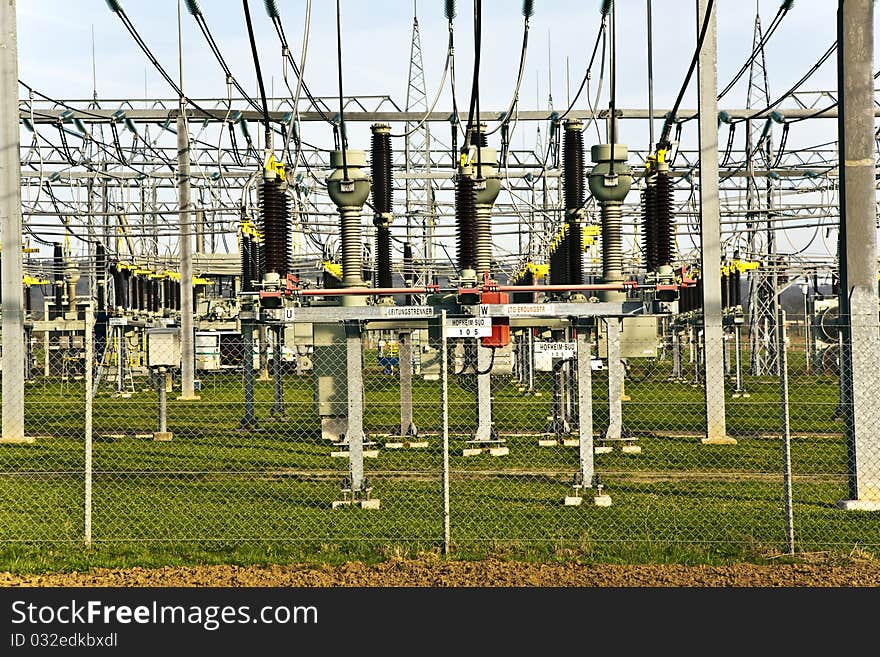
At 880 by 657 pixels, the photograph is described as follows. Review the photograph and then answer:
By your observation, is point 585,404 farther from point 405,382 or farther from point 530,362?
point 530,362

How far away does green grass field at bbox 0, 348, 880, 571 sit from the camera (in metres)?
7.47

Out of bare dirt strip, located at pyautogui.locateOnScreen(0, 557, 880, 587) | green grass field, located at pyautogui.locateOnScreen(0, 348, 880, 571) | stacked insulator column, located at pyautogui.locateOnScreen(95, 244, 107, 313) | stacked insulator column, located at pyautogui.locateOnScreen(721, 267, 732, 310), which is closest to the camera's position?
bare dirt strip, located at pyautogui.locateOnScreen(0, 557, 880, 587)

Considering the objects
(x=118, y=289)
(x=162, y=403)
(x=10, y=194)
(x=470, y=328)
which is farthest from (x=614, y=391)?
(x=118, y=289)

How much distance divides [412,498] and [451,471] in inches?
76.4

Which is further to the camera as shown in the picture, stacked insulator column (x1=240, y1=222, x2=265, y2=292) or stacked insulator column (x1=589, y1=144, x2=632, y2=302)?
stacked insulator column (x1=240, y1=222, x2=265, y2=292)

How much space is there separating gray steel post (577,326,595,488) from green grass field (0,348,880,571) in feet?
0.92

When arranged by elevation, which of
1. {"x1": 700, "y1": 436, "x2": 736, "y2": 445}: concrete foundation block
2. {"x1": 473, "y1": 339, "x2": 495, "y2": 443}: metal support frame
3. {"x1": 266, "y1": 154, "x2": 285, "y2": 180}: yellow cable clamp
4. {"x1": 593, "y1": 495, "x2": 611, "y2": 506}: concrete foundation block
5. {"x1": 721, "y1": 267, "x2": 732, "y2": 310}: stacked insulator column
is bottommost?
{"x1": 700, "y1": 436, "x2": 736, "y2": 445}: concrete foundation block

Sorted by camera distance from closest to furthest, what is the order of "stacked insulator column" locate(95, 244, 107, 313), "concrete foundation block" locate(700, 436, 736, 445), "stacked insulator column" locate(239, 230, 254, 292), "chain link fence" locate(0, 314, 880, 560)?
"chain link fence" locate(0, 314, 880, 560) < "concrete foundation block" locate(700, 436, 736, 445) < "stacked insulator column" locate(239, 230, 254, 292) < "stacked insulator column" locate(95, 244, 107, 313)

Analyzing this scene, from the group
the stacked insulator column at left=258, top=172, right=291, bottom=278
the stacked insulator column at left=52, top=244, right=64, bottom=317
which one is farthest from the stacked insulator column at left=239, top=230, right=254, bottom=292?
the stacked insulator column at left=52, top=244, right=64, bottom=317

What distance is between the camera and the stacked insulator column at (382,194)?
33.8ft

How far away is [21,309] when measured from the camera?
50.7 feet

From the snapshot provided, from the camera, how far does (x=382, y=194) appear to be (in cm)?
1030

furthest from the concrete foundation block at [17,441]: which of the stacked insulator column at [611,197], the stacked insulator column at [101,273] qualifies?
the stacked insulator column at [101,273]

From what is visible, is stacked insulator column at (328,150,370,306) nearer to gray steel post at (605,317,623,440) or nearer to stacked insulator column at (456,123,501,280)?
stacked insulator column at (456,123,501,280)
